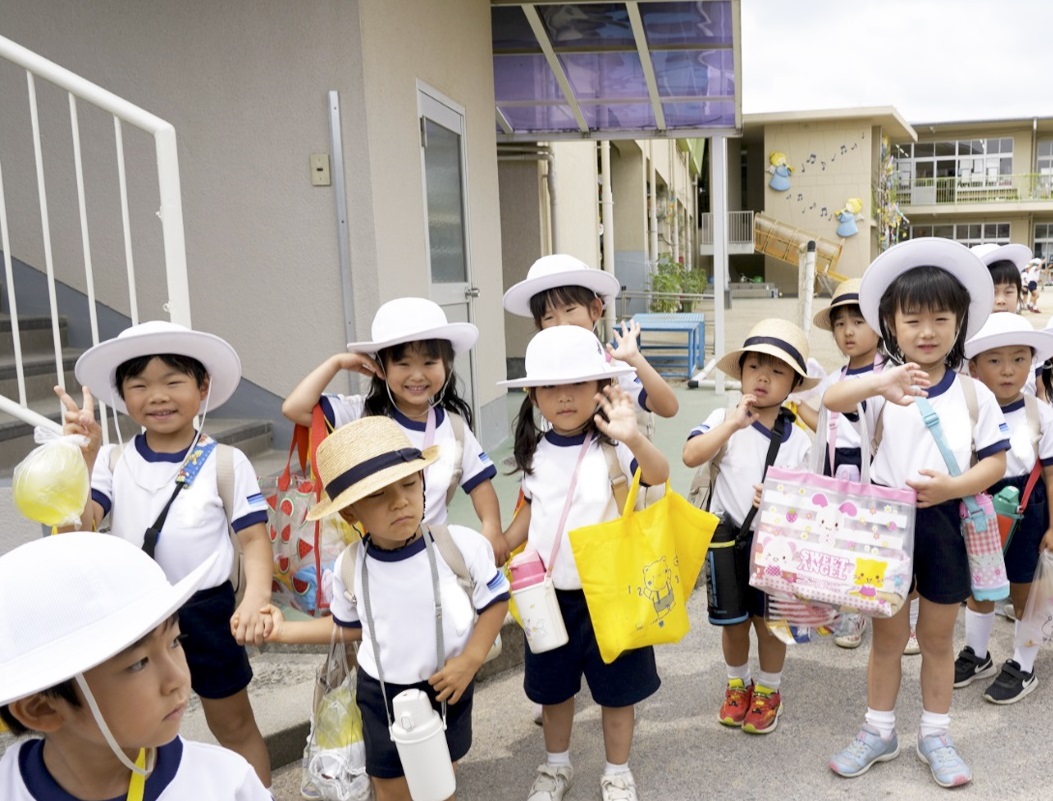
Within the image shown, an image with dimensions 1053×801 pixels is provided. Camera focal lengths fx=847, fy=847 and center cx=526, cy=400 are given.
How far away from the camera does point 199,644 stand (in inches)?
92.6

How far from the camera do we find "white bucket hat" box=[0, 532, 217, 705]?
3.68ft

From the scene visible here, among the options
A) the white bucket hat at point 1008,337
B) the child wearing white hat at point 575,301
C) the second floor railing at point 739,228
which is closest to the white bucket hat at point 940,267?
the white bucket hat at point 1008,337

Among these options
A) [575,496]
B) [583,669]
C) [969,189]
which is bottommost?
[583,669]

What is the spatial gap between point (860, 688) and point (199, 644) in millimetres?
2520

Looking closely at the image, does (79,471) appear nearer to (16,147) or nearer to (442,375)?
(442,375)

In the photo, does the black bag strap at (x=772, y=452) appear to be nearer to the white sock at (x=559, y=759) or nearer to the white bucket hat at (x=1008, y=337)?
the white bucket hat at (x=1008, y=337)

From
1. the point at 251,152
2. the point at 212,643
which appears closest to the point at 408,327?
the point at 212,643

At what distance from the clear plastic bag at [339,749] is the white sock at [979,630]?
8.25 feet

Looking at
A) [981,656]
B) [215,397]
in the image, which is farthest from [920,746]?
[215,397]

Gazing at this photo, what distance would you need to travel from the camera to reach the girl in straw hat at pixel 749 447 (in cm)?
273

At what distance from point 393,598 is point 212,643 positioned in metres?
0.65

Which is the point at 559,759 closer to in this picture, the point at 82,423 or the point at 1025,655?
the point at 82,423

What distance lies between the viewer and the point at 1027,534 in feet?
10.5

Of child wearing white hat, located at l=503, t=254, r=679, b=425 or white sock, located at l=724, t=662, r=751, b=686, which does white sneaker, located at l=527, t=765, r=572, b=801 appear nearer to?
white sock, located at l=724, t=662, r=751, b=686
